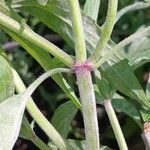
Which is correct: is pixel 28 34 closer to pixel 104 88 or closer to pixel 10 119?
pixel 10 119

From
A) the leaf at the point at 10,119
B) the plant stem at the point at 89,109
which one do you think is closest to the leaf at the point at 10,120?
the leaf at the point at 10,119

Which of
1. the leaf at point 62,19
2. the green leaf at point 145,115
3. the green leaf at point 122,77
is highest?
the leaf at point 62,19

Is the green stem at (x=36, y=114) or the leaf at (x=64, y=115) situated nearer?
the green stem at (x=36, y=114)

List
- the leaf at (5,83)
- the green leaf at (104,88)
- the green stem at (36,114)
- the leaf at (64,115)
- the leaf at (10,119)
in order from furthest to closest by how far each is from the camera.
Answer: the leaf at (64,115) → the green leaf at (104,88) → the green stem at (36,114) → the leaf at (5,83) → the leaf at (10,119)

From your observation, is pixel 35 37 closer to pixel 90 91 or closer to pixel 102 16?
pixel 90 91

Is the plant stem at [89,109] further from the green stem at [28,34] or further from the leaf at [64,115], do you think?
the leaf at [64,115]

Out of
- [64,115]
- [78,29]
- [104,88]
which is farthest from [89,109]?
[64,115]

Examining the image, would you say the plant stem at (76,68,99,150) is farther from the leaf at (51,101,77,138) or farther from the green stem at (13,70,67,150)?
the leaf at (51,101,77,138)
